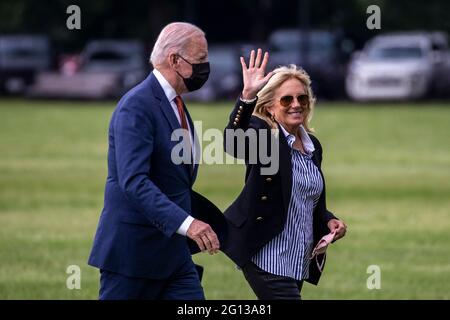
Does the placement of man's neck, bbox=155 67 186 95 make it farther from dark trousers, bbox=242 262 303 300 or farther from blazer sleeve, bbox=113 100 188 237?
dark trousers, bbox=242 262 303 300

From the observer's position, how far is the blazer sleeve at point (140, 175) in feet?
22.6

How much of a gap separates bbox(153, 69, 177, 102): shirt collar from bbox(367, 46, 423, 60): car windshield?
38.9 meters

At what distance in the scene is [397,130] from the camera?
33406 millimetres

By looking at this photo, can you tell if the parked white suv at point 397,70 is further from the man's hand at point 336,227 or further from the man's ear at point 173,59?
the man's ear at point 173,59

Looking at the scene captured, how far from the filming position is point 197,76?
730 centimetres

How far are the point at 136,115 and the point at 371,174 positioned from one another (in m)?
17.5

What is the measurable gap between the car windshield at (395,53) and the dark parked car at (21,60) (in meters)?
12.5

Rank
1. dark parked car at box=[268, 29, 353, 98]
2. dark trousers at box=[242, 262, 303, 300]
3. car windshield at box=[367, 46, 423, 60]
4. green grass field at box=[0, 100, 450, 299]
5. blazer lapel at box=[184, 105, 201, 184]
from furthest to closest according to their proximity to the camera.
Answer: dark parked car at box=[268, 29, 353, 98], car windshield at box=[367, 46, 423, 60], green grass field at box=[0, 100, 450, 299], dark trousers at box=[242, 262, 303, 300], blazer lapel at box=[184, 105, 201, 184]

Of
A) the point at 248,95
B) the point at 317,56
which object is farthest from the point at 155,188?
the point at 317,56

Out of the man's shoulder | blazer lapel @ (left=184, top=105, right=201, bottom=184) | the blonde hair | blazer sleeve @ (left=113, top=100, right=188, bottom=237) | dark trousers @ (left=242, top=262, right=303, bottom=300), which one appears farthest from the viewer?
the blonde hair

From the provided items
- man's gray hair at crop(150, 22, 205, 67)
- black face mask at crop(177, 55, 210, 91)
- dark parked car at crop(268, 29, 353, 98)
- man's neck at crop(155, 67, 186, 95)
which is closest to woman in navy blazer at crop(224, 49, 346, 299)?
black face mask at crop(177, 55, 210, 91)

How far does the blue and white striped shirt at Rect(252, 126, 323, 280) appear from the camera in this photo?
7910 mm

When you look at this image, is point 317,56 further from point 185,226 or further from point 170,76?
point 185,226

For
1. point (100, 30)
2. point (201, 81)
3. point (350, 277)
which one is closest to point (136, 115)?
point (201, 81)
